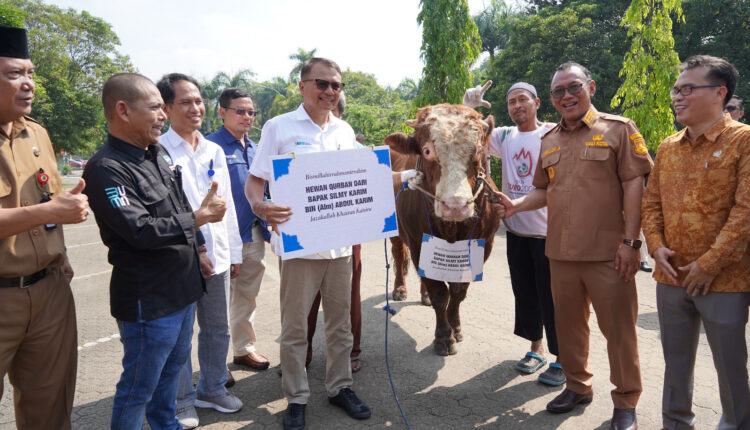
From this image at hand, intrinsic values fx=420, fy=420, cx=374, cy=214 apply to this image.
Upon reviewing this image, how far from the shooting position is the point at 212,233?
3.36 m

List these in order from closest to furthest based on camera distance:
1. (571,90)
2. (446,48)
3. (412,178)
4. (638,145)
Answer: (638,145) < (571,90) < (412,178) < (446,48)

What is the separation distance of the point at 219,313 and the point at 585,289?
2969mm

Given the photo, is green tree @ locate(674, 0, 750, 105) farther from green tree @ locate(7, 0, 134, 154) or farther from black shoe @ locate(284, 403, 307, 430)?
green tree @ locate(7, 0, 134, 154)

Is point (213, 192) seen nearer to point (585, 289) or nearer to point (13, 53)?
point (13, 53)

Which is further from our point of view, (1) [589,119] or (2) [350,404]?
(2) [350,404]

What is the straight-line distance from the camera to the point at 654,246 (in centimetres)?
282

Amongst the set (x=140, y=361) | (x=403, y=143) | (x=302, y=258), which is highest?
(x=403, y=143)

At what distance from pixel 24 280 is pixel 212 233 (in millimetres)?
1255

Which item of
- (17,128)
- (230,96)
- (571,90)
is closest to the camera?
(17,128)

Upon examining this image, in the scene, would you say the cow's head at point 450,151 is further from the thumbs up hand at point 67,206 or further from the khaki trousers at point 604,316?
the thumbs up hand at point 67,206

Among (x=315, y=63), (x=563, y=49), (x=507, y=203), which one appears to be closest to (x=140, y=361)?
(x=315, y=63)

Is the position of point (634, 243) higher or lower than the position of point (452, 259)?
higher

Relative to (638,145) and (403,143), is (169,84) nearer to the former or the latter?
(403,143)

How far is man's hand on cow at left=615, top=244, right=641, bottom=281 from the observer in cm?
293
